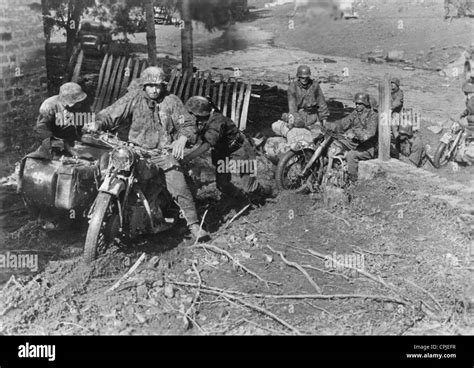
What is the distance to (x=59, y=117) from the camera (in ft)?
22.3

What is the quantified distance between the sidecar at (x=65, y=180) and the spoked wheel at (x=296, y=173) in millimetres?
2668

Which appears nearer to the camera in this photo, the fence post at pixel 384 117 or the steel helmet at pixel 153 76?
the steel helmet at pixel 153 76

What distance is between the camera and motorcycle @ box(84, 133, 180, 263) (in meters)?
5.71

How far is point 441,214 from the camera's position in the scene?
7.16 meters

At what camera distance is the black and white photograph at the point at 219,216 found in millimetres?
5289

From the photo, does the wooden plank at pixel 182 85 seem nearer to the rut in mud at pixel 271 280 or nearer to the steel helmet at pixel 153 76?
the rut in mud at pixel 271 280

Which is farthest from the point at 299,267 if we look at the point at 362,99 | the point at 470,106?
the point at 470,106

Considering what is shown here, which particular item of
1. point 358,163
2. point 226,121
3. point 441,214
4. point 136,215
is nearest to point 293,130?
point 358,163

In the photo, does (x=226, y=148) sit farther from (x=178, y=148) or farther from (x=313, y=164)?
(x=313, y=164)

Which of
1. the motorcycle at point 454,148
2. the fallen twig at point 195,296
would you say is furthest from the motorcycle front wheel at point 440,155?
the fallen twig at point 195,296

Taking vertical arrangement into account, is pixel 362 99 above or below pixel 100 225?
above

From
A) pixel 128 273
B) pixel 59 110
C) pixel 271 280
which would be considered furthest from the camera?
pixel 59 110

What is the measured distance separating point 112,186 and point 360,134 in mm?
3994
